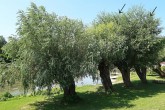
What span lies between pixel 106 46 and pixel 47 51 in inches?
209

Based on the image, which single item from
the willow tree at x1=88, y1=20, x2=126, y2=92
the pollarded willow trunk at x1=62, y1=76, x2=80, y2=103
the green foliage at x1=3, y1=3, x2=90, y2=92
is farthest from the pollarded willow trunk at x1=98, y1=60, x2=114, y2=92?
the green foliage at x1=3, y1=3, x2=90, y2=92

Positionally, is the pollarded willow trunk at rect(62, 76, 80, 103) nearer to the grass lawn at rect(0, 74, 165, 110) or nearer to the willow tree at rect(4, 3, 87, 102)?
the willow tree at rect(4, 3, 87, 102)

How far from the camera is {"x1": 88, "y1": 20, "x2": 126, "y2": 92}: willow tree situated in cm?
2039

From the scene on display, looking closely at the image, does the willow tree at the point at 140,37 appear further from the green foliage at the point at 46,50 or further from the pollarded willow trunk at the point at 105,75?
the green foliage at the point at 46,50

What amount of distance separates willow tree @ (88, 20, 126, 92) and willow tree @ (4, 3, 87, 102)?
143cm

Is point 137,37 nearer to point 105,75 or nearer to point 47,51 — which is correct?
point 105,75

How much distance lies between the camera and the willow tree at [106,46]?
20.4 m

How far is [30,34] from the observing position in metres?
18.1

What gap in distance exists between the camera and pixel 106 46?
2172 cm

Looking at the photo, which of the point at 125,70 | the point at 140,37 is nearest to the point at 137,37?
the point at 140,37

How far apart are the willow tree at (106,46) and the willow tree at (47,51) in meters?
1.43

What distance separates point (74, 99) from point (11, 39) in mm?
5901

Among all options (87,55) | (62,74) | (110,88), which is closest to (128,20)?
(110,88)

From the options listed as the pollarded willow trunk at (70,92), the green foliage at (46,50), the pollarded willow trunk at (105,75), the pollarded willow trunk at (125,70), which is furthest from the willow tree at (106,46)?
the pollarded willow trunk at (125,70)
